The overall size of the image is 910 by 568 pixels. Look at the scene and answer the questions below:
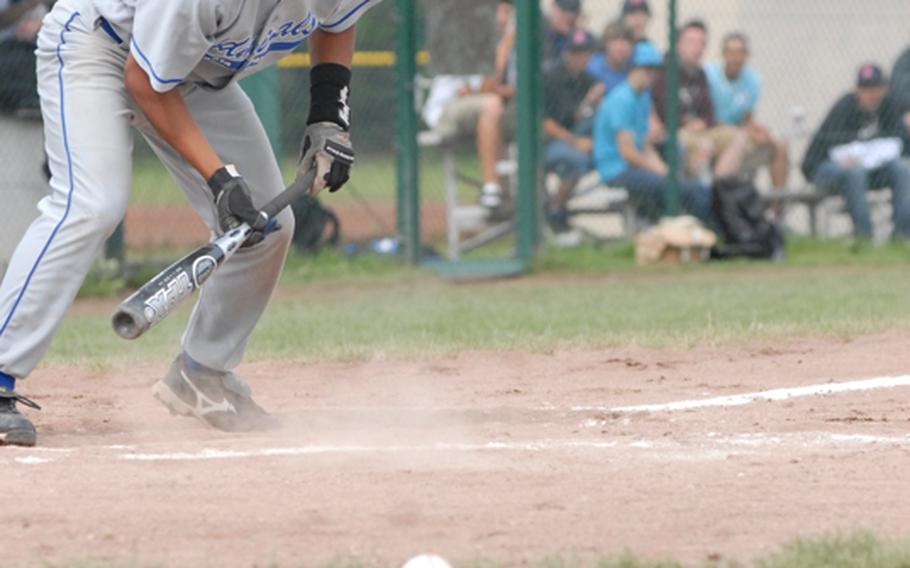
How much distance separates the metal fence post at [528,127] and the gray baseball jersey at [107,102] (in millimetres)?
6390

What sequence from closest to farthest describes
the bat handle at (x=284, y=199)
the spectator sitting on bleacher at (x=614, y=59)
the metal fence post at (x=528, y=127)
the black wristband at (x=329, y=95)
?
1. the bat handle at (x=284, y=199)
2. the black wristband at (x=329, y=95)
3. the metal fence post at (x=528, y=127)
4. the spectator sitting on bleacher at (x=614, y=59)

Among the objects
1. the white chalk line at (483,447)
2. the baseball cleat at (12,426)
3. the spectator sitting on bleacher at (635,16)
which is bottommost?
the white chalk line at (483,447)

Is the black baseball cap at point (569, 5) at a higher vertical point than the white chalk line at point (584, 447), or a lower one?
higher

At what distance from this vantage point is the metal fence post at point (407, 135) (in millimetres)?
12422

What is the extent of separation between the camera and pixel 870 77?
13547mm

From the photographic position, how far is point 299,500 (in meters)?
4.51

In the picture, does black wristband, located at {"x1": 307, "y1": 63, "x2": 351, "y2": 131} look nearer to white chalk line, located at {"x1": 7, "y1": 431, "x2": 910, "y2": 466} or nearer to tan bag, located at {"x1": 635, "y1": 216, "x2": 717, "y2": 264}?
white chalk line, located at {"x1": 7, "y1": 431, "x2": 910, "y2": 466}

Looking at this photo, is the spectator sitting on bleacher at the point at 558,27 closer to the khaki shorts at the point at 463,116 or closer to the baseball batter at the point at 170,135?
the khaki shorts at the point at 463,116

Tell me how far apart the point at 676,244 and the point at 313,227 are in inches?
112

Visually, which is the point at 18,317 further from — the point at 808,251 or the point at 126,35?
the point at 808,251

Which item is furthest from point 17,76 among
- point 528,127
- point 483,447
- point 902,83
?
point 483,447

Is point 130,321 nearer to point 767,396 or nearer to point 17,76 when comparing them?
point 767,396

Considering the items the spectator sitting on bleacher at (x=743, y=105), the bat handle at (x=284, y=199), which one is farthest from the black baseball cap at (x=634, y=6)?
the bat handle at (x=284, y=199)

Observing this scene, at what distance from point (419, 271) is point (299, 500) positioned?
25.8 ft
